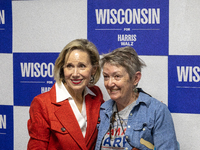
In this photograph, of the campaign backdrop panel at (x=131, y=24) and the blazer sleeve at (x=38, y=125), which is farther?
the campaign backdrop panel at (x=131, y=24)

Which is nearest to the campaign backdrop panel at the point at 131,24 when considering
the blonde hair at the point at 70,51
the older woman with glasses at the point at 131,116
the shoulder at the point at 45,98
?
the blonde hair at the point at 70,51

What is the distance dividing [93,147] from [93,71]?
562 millimetres

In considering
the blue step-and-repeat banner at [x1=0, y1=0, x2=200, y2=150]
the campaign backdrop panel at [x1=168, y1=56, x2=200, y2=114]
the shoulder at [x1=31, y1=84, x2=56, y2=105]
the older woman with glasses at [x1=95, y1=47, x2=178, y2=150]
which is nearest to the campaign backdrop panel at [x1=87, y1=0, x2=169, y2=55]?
the blue step-and-repeat banner at [x1=0, y1=0, x2=200, y2=150]

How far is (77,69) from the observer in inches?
68.1

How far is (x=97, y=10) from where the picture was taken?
224cm

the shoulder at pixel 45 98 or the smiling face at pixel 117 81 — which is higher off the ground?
the smiling face at pixel 117 81

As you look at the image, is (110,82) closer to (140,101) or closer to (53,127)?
(140,101)

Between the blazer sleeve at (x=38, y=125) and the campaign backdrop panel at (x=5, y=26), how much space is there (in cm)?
99

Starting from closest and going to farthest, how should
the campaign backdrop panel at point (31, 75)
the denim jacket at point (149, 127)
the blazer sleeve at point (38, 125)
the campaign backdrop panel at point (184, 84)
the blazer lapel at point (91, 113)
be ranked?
1. the denim jacket at point (149, 127)
2. the blazer sleeve at point (38, 125)
3. the blazer lapel at point (91, 113)
4. the campaign backdrop panel at point (184, 84)
5. the campaign backdrop panel at point (31, 75)

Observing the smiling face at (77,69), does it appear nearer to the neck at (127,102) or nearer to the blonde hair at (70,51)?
the blonde hair at (70,51)

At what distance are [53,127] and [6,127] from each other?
104 centimetres

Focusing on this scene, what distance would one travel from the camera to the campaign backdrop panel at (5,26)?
2.43 meters

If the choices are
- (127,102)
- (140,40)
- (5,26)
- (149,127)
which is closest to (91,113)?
(127,102)

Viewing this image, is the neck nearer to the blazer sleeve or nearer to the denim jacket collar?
the denim jacket collar
